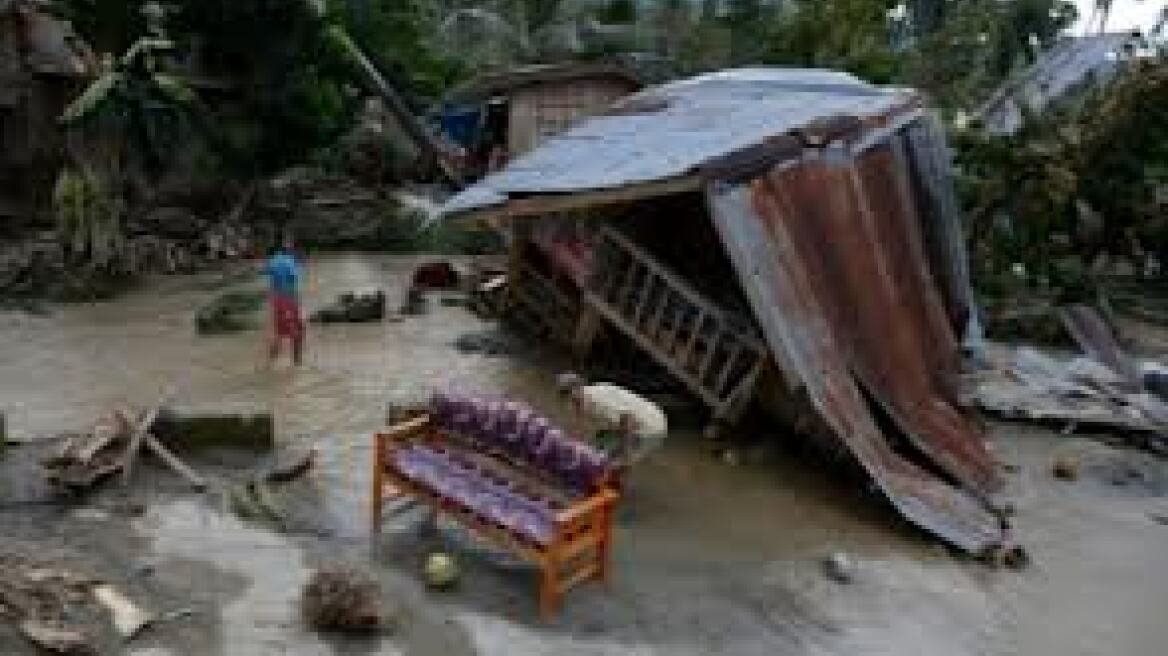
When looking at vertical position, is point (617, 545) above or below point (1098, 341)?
above

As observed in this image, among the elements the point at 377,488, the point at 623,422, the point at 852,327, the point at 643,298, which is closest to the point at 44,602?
the point at 377,488

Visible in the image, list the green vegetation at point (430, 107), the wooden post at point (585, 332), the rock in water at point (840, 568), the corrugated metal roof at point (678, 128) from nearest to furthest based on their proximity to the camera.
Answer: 1. the rock in water at point (840, 568)
2. the corrugated metal roof at point (678, 128)
3. the wooden post at point (585, 332)
4. the green vegetation at point (430, 107)

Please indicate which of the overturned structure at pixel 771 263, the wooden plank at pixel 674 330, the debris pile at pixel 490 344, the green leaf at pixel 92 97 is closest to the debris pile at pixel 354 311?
the debris pile at pixel 490 344

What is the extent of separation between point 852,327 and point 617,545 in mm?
3769

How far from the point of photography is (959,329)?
17906 mm

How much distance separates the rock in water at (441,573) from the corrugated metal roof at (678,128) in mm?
4528

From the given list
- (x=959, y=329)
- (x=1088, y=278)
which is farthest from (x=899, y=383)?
(x=1088, y=278)

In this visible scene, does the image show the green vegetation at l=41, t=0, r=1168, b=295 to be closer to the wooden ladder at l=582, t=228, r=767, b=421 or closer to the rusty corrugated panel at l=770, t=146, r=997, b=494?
the rusty corrugated panel at l=770, t=146, r=997, b=494

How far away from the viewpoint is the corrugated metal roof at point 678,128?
43.4ft

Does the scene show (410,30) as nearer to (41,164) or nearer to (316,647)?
(41,164)

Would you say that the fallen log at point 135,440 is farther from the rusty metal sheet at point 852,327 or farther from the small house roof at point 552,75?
the small house roof at point 552,75

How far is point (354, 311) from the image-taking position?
1733cm

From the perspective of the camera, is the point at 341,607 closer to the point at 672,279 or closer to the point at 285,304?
the point at 672,279

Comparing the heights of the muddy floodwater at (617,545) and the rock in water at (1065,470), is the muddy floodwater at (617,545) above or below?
above
